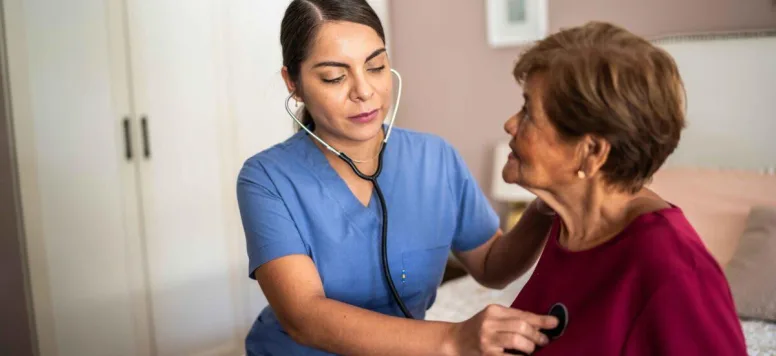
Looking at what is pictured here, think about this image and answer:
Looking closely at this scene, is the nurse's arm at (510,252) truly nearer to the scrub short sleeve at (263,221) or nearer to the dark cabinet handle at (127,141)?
the scrub short sleeve at (263,221)

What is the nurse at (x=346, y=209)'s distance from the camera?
1.12 m

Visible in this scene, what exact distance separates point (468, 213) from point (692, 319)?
2.18ft

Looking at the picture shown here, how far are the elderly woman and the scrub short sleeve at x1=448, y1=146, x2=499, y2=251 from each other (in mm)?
421

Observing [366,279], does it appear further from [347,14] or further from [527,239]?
[347,14]

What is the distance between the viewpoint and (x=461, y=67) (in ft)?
9.32

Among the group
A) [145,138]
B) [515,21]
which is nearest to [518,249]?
[145,138]

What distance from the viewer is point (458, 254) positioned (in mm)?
1407

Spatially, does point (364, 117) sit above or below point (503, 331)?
above

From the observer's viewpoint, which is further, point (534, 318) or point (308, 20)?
point (308, 20)

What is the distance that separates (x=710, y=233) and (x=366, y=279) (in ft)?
3.56

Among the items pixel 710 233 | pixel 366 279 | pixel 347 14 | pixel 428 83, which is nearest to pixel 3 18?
pixel 347 14

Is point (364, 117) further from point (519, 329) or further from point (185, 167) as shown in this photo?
point (185, 167)

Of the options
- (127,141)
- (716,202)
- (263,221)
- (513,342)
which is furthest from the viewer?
(127,141)

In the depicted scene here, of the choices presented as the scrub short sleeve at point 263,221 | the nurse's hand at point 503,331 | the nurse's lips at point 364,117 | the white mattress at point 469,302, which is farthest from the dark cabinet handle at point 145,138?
the nurse's hand at point 503,331
